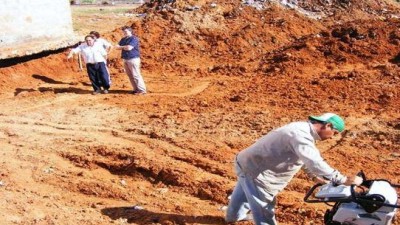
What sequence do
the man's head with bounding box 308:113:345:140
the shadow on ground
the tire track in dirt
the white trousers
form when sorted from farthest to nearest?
the white trousers
the tire track in dirt
the shadow on ground
the man's head with bounding box 308:113:345:140

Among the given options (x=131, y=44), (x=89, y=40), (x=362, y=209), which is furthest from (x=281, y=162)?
(x=89, y=40)

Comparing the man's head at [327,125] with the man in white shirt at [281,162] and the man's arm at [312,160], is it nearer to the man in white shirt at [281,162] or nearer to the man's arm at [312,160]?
the man in white shirt at [281,162]

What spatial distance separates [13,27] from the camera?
544 inches

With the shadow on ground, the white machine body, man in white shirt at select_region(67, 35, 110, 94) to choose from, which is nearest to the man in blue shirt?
man in white shirt at select_region(67, 35, 110, 94)

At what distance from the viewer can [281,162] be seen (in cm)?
522

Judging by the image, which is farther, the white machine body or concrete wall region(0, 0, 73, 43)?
concrete wall region(0, 0, 73, 43)

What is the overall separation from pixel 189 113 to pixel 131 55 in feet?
6.92

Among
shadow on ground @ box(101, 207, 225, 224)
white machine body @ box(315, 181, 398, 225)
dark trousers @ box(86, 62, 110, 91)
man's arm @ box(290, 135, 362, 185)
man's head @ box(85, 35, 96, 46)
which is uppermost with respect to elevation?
man's arm @ box(290, 135, 362, 185)

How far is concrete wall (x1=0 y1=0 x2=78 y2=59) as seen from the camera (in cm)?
1366

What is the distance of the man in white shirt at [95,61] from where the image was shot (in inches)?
467

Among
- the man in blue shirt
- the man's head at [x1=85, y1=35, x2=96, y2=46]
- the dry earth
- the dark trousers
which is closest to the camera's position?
the dry earth

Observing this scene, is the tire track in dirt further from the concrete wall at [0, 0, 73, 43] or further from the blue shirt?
the concrete wall at [0, 0, 73, 43]

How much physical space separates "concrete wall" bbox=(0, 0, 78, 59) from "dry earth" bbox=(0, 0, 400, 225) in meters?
0.48

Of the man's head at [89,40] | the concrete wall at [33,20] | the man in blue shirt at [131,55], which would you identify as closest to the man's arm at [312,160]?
the man in blue shirt at [131,55]
